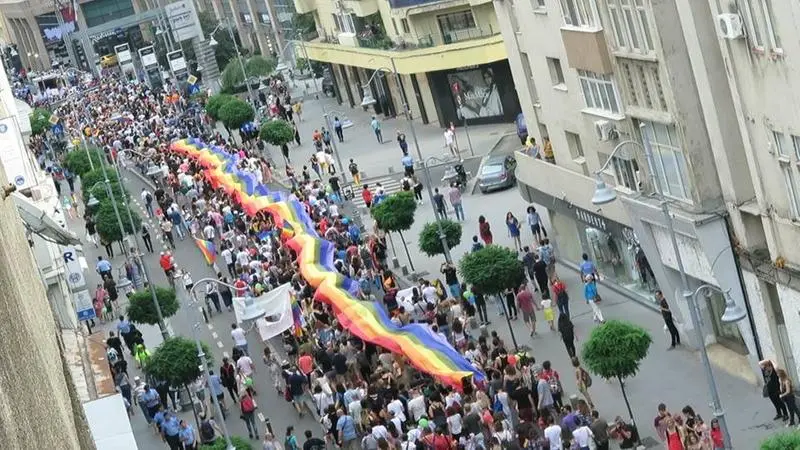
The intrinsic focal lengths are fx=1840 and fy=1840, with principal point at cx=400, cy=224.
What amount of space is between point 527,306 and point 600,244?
4.80 metres

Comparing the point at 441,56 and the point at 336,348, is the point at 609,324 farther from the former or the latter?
the point at 441,56

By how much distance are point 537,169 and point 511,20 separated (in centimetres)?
409

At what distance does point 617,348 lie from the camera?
33.3 meters

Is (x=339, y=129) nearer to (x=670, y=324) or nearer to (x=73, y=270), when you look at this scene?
(x=73, y=270)

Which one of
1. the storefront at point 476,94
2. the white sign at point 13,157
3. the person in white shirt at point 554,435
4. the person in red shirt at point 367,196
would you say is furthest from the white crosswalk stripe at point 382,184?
the person in white shirt at point 554,435

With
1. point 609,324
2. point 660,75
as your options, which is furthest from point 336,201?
point 609,324

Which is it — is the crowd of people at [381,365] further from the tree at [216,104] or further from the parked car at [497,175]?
the tree at [216,104]

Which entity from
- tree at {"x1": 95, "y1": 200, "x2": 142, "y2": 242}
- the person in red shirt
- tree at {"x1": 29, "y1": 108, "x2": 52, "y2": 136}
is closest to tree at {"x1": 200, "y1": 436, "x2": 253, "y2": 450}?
the person in red shirt

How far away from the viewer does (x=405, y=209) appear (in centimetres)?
5212

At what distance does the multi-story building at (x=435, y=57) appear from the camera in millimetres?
75125

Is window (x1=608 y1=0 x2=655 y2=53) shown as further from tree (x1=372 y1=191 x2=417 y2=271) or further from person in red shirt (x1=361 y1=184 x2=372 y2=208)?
person in red shirt (x1=361 y1=184 x2=372 y2=208)

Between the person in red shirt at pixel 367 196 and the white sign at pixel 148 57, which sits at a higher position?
the white sign at pixel 148 57

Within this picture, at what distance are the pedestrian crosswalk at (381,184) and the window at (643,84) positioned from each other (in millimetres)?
25535

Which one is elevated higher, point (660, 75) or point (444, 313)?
point (660, 75)
